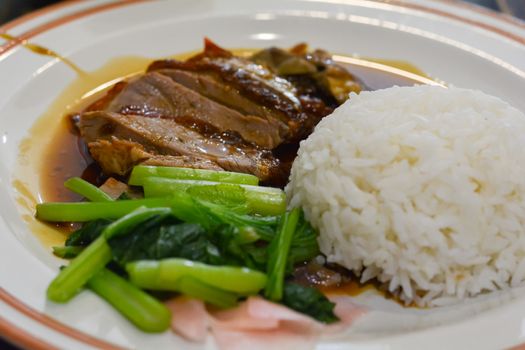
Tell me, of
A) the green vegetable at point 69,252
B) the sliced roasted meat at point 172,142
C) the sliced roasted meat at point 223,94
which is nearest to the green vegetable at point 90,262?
the green vegetable at point 69,252

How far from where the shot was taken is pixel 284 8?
20.6 ft

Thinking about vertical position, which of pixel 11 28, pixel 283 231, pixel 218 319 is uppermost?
pixel 11 28

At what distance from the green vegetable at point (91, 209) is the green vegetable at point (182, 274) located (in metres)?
0.44

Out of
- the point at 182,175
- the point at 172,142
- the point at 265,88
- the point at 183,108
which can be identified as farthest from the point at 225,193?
the point at 265,88

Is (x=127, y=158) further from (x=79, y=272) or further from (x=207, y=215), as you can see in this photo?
(x=79, y=272)

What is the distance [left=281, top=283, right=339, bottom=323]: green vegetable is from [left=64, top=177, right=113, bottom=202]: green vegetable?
1245 millimetres

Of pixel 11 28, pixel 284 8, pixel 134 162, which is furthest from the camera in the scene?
pixel 284 8

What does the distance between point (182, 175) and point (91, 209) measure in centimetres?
58

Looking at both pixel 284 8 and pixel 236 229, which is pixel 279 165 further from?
pixel 284 8

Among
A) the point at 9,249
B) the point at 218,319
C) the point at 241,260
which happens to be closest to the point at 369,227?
the point at 241,260

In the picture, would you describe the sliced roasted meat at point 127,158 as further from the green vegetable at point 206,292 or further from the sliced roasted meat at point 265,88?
the green vegetable at point 206,292

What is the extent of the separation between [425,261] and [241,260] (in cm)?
100

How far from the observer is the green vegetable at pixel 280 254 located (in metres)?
3.21

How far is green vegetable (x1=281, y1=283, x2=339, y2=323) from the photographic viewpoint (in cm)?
321
